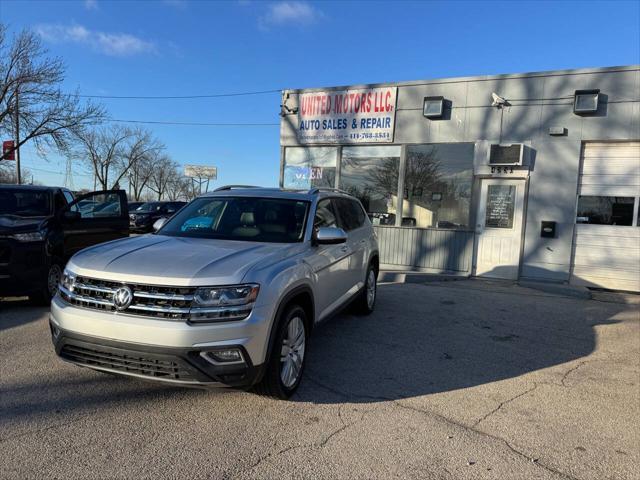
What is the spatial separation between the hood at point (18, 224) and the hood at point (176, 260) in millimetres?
2987

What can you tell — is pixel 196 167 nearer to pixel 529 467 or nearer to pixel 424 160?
pixel 424 160

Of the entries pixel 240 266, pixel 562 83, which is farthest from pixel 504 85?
pixel 240 266

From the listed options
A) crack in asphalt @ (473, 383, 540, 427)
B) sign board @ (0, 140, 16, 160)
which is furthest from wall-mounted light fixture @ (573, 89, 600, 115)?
sign board @ (0, 140, 16, 160)

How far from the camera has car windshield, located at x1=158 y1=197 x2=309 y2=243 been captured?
14.3 feet

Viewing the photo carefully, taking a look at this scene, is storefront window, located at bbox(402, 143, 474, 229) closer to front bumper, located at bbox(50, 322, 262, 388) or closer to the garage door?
the garage door

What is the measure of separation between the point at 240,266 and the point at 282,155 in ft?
31.6

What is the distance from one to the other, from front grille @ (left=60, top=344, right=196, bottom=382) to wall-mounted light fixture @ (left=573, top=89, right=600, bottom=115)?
9411 millimetres

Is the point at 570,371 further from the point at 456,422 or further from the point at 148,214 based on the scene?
the point at 148,214

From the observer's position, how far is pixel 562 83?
9578 millimetres

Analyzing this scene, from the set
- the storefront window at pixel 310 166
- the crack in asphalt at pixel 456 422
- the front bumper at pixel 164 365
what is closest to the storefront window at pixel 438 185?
the storefront window at pixel 310 166

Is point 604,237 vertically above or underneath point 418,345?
above

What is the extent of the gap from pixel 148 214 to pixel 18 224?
17.0 metres

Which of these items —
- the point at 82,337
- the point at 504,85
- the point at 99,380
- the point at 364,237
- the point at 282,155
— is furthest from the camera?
the point at 282,155

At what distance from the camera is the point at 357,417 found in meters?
3.50
